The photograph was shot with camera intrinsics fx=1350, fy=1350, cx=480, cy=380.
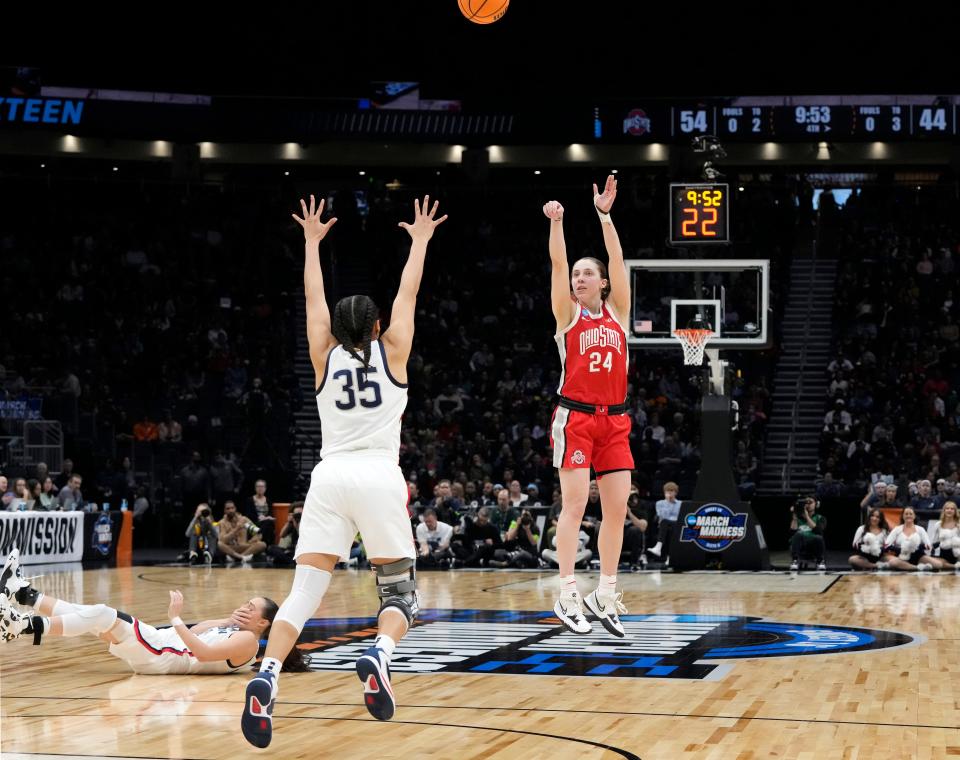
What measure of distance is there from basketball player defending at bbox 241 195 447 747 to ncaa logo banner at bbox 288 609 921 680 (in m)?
2.78

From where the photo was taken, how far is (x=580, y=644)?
10414 millimetres

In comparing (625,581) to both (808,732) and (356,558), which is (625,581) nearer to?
(356,558)

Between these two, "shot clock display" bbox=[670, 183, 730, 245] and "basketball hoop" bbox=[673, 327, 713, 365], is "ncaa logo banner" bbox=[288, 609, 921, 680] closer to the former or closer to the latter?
"basketball hoop" bbox=[673, 327, 713, 365]

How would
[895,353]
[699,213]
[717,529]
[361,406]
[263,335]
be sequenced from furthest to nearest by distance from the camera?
[263,335] → [895,353] → [717,529] → [699,213] → [361,406]

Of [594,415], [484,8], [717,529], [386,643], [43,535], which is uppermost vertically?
[484,8]

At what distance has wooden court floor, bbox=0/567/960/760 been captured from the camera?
644 centimetres

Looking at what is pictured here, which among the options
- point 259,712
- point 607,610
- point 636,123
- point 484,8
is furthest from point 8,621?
point 636,123

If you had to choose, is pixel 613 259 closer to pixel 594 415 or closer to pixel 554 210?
pixel 554 210

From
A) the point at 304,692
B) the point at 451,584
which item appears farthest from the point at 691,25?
the point at 304,692

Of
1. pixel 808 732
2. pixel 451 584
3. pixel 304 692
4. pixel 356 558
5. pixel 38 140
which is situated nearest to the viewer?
pixel 808 732

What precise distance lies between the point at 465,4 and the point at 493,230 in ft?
62.7

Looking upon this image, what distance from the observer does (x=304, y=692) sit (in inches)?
320

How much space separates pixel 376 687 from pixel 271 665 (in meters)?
0.49

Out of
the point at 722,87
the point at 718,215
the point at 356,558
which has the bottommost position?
the point at 356,558
